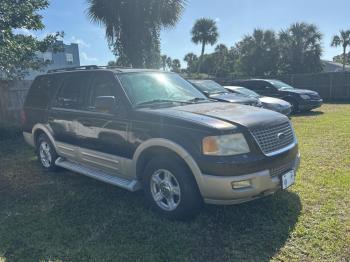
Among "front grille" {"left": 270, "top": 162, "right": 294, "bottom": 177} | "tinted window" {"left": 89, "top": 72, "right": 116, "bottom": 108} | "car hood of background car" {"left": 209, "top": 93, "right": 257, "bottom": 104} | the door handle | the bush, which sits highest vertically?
"tinted window" {"left": 89, "top": 72, "right": 116, "bottom": 108}

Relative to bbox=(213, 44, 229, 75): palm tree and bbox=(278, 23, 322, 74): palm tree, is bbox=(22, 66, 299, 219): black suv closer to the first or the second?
bbox=(278, 23, 322, 74): palm tree

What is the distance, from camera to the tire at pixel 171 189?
3.92 m

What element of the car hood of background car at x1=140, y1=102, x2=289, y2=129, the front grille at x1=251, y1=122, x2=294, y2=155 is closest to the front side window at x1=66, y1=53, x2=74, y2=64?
the car hood of background car at x1=140, y1=102, x2=289, y2=129

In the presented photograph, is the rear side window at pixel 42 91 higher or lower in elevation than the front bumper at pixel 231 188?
higher

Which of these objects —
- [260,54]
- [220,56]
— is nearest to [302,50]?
[260,54]

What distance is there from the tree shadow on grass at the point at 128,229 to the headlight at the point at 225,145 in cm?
92

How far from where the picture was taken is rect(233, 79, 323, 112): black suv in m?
14.0

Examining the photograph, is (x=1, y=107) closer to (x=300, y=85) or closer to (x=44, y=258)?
(x=44, y=258)

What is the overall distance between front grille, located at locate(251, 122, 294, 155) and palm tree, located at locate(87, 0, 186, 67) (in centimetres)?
1172

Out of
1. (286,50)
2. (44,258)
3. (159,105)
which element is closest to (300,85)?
(286,50)

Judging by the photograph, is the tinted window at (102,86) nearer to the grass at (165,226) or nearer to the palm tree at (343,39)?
the grass at (165,226)

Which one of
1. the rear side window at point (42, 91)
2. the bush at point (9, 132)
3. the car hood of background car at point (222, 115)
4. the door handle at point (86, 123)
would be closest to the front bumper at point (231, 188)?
the car hood of background car at point (222, 115)

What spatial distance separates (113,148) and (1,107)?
784 cm

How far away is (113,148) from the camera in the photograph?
4762mm
